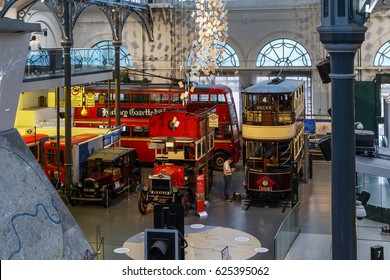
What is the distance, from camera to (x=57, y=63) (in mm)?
18969

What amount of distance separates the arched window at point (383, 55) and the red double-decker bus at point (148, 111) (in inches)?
269

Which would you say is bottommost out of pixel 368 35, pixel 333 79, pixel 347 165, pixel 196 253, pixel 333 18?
pixel 196 253

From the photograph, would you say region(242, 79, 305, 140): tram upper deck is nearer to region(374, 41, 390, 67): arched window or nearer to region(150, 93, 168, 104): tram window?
region(150, 93, 168, 104): tram window

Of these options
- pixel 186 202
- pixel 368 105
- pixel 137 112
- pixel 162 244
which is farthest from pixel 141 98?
pixel 162 244

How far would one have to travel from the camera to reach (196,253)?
13047 mm

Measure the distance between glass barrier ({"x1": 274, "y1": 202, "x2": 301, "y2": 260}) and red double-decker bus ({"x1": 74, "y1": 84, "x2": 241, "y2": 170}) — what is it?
8.71 meters

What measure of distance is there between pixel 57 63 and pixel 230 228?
7.33 meters

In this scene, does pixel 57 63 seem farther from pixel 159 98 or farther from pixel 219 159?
pixel 219 159

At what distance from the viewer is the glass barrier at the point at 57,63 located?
699 inches

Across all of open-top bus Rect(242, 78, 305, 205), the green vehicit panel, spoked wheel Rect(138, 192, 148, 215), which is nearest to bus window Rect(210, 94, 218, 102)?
the green vehicit panel

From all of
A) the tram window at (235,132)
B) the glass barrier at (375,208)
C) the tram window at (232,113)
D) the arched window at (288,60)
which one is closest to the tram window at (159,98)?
the tram window at (232,113)

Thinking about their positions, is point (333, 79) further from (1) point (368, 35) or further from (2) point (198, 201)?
(1) point (368, 35)
